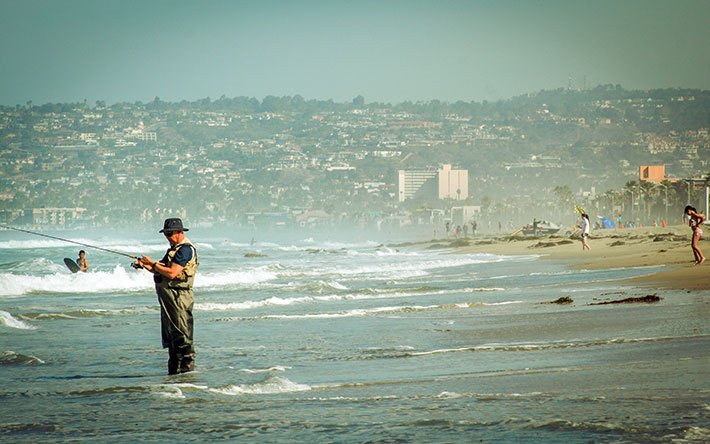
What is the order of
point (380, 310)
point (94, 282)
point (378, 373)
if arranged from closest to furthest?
point (378, 373), point (380, 310), point (94, 282)

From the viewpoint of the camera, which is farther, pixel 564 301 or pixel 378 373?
pixel 564 301

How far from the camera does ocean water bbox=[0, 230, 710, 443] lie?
6.29 m

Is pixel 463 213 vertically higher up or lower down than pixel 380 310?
lower down

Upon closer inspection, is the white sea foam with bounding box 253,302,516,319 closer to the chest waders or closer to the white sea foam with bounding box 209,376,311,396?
the chest waders

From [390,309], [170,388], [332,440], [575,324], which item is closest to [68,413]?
[170,388]

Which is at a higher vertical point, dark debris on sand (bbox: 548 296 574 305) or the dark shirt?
the dark shirt

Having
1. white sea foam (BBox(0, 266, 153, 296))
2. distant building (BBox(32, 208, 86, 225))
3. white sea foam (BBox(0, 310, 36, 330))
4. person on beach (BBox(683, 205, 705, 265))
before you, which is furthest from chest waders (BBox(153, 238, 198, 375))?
distant building (BBox(32, 208, 86, 225))

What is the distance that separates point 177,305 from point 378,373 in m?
1.66

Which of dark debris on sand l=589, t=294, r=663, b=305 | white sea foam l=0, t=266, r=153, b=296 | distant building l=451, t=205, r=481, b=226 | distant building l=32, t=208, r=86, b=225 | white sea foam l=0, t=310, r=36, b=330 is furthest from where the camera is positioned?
distant building l=451, t=205, r=481, b=226

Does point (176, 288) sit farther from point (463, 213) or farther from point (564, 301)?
point (463, 213)

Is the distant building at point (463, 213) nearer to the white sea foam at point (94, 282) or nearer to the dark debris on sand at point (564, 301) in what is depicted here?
the white sea foam at point (94, 282)

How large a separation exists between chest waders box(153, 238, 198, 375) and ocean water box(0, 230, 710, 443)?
0.28m

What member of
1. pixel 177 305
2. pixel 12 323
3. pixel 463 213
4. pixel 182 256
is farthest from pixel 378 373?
pixel 463 213

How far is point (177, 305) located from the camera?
28.7ft
